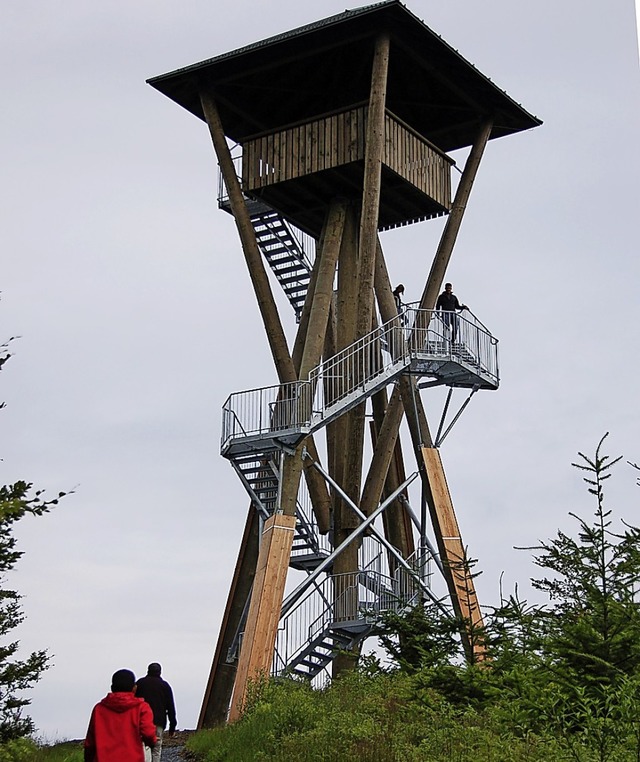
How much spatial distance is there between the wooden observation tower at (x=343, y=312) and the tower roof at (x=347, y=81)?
39mm

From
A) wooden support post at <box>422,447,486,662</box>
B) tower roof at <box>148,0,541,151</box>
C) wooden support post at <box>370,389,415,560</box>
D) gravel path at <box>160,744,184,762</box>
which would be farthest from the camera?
wooden support post at <box>370,389,415,560</box>

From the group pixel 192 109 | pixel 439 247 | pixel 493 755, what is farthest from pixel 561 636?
pixel 192 109

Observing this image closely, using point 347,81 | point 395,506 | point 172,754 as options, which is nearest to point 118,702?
point 172,754

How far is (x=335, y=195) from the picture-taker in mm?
26844

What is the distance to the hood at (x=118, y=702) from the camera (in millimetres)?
10602

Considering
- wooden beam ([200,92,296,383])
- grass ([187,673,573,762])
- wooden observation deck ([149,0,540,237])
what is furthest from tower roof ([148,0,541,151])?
grass ([187,673,573,762])

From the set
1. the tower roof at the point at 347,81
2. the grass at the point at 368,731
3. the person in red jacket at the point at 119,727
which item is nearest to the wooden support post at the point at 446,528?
the grass at the point at 368,731

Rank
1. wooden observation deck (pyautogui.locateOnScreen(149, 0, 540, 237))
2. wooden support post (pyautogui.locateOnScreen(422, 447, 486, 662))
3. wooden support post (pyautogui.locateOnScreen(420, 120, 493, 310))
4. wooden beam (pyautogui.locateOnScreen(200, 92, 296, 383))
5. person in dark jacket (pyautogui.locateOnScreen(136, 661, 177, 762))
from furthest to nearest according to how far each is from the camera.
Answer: wooden support post (pyautogui.locateOnScreen(420, 120, 493, 310))
wooden beam (pyautogui.locateOnScreen(200, 92, 296, 383))
wooden observation deck (pyautogui.locateOnScreen(149, 0, 540, 237))
wooden support post (pyautogui.locateOnScreen(422, 447, 486, 662))
person in dark jacket (pyautogui.locateOnScreen(136, 661, 177, 762))

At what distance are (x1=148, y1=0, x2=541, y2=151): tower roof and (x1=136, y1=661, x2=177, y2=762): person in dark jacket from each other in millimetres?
12958

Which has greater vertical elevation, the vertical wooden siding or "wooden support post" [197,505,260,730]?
the vertical wooden siding

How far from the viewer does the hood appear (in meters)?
10.6

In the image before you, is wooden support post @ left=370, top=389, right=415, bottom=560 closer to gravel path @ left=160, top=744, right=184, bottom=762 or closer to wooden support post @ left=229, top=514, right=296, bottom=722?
wooden support post @ left=229, top=514, right=296, bottom=722

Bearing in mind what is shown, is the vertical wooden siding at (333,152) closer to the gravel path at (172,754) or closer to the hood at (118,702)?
the gravel path at (172,754)

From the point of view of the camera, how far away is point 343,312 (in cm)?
2650
